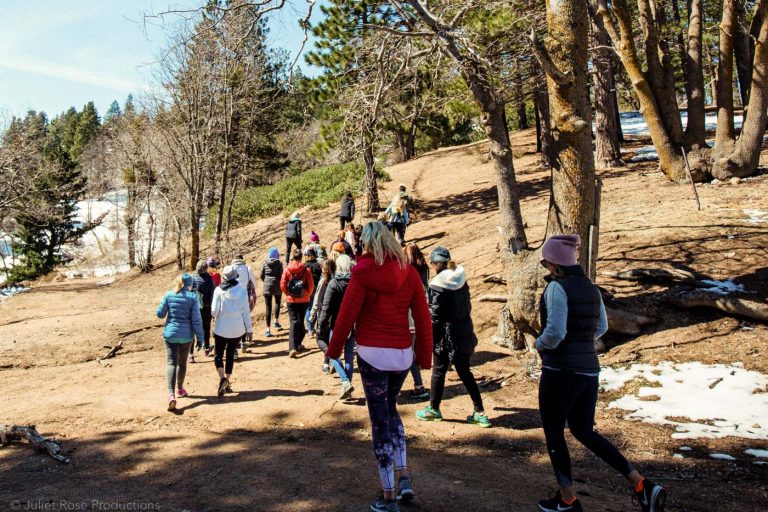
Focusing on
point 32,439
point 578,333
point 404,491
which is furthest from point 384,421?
point 32,439

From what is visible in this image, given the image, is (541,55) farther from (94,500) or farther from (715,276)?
(94,500)

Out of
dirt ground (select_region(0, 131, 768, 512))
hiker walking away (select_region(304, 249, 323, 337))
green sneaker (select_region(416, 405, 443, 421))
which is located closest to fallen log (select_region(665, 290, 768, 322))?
dirt ground (select_region(0, 131, 768, 512))

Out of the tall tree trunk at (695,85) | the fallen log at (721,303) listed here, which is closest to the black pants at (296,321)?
the fallen log at (721,303)

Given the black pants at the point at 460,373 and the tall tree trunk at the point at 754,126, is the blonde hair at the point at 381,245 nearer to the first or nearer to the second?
the black pants at the point at 460,373

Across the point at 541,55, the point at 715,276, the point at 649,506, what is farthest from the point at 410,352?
the point at 715,276

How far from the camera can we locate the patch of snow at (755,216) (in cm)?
928

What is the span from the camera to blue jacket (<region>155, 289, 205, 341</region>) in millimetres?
6668

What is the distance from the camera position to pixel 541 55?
6352 millimetres

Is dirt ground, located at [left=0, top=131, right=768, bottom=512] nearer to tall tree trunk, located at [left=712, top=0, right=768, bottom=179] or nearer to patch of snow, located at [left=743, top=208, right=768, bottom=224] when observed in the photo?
patch of snow, located at [left=743, top=208, right=768, bottom=224]

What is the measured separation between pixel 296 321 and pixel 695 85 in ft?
37.1

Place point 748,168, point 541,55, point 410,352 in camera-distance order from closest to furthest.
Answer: point 410,352
point 541,55
point 748,168

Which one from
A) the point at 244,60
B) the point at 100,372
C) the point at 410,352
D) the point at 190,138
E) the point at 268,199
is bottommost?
the point at 100,372

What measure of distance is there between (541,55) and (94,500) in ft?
20.2

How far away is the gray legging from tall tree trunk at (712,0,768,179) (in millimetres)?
11904
